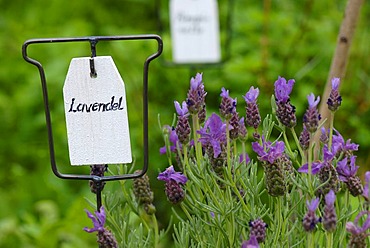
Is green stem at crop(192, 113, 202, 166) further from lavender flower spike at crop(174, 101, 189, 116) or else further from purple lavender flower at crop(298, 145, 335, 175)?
purple lavender flower at crop(298, 145, 335, 175)

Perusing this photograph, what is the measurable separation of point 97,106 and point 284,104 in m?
0.29

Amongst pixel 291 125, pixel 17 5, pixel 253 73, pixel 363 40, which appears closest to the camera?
pixel 291 125

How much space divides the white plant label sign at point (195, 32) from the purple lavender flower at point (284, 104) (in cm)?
143

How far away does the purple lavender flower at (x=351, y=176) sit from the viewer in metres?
1.21

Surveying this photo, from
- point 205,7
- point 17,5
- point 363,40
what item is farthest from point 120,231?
point 17,5

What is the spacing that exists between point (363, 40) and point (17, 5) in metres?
1.85

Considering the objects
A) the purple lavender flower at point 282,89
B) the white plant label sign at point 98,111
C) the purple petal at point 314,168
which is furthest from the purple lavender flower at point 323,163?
the white plant label sign at point 98,111

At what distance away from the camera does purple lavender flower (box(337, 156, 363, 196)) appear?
3.96 ft

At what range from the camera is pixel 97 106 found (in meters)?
1.21

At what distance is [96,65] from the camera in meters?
1.21

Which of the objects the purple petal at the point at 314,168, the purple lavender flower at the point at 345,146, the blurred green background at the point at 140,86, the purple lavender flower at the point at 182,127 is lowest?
the blurred green background at the point at 140,86

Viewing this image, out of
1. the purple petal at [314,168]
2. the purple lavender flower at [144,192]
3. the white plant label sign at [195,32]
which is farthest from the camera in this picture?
the white plant label sign at [195,32]

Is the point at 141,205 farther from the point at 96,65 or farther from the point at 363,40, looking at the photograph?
the point at 363,40

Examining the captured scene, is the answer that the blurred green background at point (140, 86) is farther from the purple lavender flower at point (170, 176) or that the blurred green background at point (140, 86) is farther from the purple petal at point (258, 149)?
the purple petal at point (258, 149)
